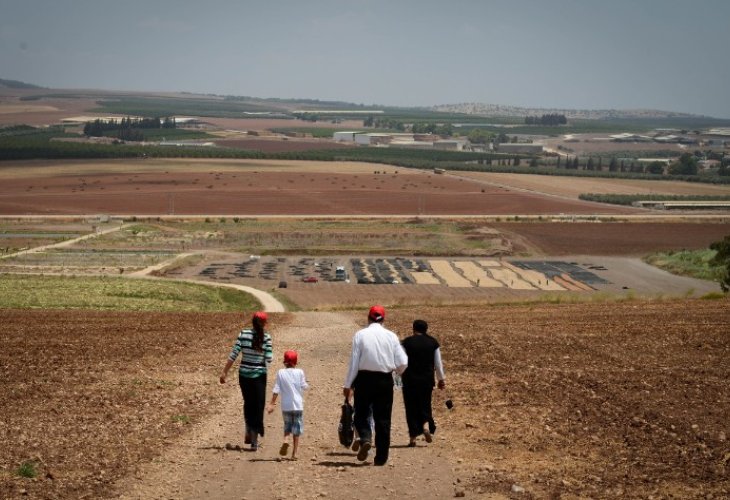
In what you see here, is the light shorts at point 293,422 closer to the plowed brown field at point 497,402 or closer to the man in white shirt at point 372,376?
the man in white shirt at point 372,376

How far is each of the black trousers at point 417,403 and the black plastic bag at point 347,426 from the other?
83 cm

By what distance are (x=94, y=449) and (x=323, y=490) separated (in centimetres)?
318

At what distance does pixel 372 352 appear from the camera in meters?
13.3

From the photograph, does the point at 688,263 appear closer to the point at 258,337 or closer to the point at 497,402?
the point at 497,402

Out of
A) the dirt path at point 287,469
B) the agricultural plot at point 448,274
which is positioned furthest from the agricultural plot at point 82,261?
the dirt path at point 287,469

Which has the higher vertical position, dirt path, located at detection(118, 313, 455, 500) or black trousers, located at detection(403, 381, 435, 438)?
black trousers, located at detection(403, 381, 435, 438)

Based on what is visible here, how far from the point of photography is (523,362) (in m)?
19.6

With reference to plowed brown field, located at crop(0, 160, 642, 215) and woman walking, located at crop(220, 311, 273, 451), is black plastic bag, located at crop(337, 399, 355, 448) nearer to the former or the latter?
woman walking, located at crop(220, 311, 273, 451)

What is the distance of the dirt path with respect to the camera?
11836 mm

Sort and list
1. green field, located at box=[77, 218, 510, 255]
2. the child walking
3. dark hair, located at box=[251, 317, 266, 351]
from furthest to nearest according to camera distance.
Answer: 1. green field, located at box=[77, 218, 510, 255]
2. dark hair, located at box=[251, 317, 266, 351]
3. the child walking

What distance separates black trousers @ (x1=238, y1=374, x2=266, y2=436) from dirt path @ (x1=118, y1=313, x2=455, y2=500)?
1.10 feet

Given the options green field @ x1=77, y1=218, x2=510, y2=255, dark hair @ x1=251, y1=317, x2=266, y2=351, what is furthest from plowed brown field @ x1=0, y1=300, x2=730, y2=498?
green field @ x1=77, y1=218, x2=510, y2=255

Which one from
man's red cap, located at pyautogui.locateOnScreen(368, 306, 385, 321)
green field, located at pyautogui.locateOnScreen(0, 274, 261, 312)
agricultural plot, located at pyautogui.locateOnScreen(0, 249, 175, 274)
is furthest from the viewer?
agricultural plot, located at pyautogui.locateOnScreen(0, 249, 175, 274)

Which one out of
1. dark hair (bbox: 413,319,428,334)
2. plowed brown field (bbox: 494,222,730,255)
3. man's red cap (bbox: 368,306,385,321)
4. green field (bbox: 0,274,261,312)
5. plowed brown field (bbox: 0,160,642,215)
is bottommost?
plowed brown field (bbox: 0,160,642,215)
